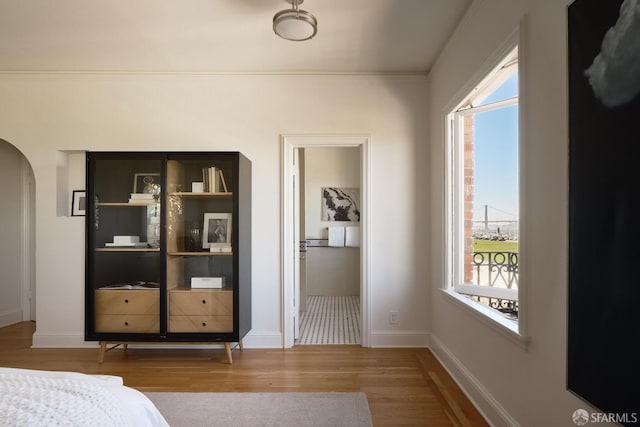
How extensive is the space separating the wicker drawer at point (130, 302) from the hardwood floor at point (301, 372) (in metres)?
0.47

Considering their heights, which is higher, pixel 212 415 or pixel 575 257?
pixel 575 257

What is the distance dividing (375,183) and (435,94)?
1.00m

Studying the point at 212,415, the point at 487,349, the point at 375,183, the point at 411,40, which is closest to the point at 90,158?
the point at 212,415

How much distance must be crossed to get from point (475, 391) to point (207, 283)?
7.38ft

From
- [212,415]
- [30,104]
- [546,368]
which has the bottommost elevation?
[212,415]

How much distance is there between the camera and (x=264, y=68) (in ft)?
11.0

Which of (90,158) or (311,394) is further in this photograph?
(90,158)

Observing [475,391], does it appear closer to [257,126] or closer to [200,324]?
[200,324]

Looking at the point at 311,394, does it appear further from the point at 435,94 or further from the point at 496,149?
the point at 435,94

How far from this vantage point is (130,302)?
302 centimetres

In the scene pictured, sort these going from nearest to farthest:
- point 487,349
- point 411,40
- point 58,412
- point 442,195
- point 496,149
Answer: point 58,412 < point 487,349 < point 496,149 < point 411,40 < point 442,195

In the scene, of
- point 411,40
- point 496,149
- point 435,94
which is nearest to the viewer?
point 496,149

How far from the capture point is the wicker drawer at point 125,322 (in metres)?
3.01

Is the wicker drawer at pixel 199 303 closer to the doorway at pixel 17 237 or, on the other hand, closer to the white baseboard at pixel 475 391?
the white baseboard at pixel 475 391
